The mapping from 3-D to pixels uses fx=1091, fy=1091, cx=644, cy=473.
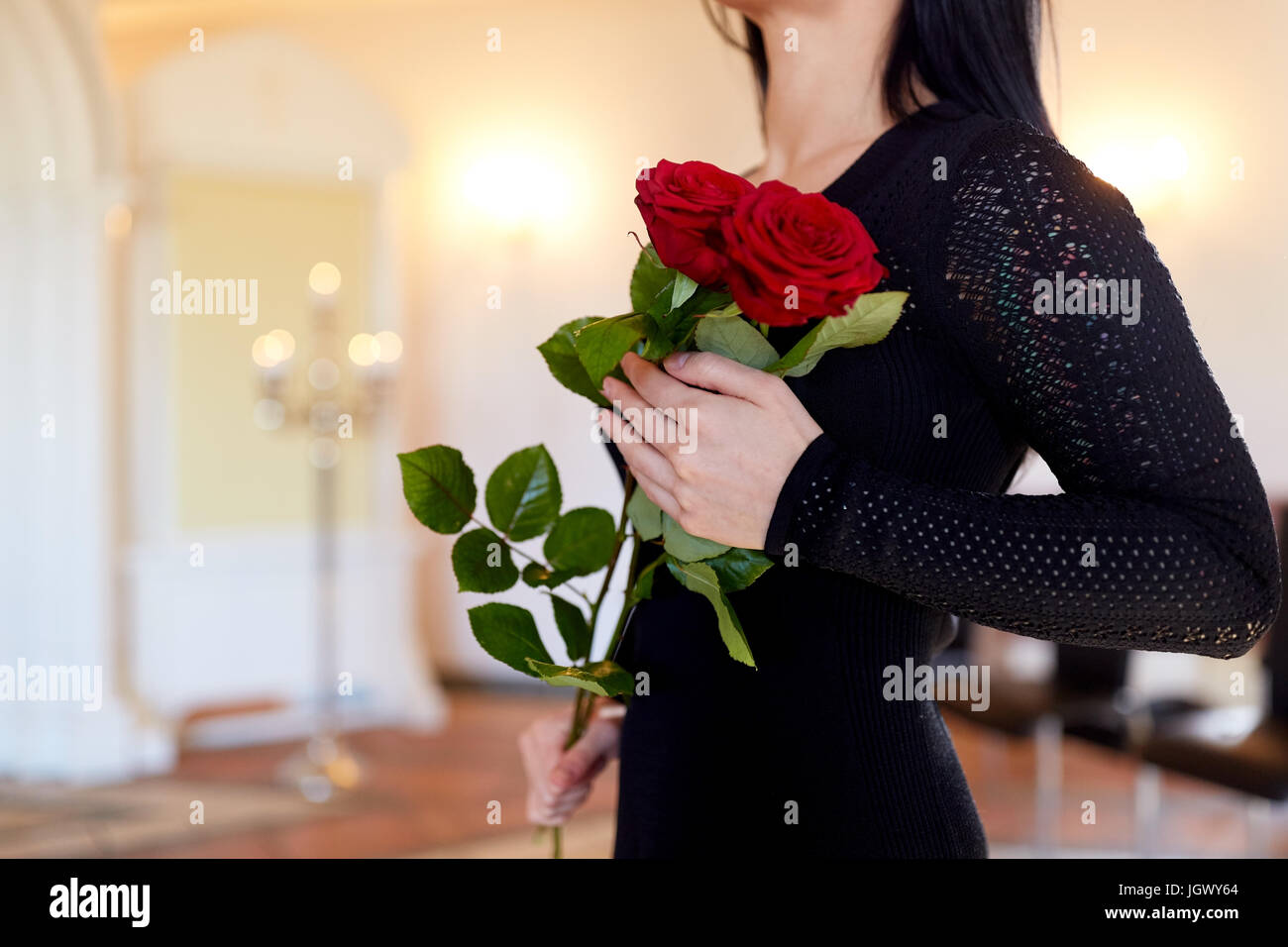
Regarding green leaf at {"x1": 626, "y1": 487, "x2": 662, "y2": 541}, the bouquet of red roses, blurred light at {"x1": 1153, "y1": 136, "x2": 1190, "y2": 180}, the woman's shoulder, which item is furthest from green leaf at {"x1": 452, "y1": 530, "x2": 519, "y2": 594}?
blurred light at {"x1": 1153, "y1": 136, "x2": 1190, "y2": 180}

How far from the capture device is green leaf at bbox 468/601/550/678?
2.78ft

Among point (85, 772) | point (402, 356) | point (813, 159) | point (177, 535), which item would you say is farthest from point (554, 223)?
point (813, 159)

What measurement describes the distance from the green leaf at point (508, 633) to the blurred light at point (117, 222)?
4237mm

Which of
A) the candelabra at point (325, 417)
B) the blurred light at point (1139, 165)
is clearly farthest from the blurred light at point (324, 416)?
the blurred light at point (1139, 165)

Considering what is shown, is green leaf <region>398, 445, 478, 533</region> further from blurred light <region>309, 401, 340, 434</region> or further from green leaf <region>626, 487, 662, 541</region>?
blurred light <region>309, 401, 340, 434</region>

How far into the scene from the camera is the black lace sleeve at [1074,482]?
665mm

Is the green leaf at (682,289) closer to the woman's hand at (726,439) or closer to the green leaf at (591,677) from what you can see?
the woman's hand at (726,439)

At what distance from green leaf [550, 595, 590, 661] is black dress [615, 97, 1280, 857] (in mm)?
68

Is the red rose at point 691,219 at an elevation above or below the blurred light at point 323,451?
above

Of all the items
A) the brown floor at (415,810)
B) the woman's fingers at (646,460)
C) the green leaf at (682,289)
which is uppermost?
the green leaf at (682,289)

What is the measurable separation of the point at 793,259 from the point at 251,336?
15.9 ft

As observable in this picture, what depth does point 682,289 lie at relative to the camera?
2.24ft

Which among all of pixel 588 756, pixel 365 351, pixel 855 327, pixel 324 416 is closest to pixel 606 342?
pixel 855 327

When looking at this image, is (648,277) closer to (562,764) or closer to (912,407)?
(912,407)
